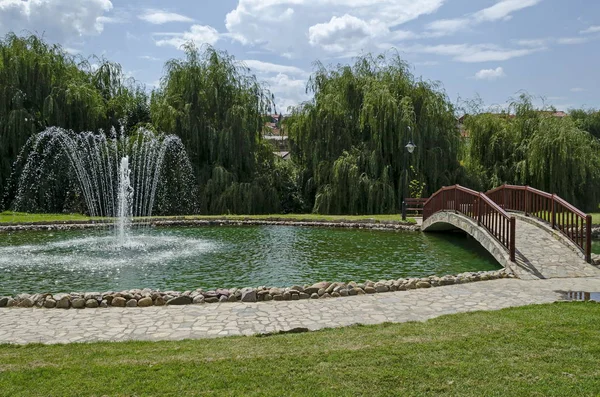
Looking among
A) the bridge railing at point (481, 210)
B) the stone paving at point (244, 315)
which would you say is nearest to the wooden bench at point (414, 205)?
the bridge railing at point (481, 210)

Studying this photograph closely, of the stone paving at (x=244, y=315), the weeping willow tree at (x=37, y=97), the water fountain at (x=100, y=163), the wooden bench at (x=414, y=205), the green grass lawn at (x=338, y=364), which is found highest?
the weeping willow tree at (x=37, y=97)

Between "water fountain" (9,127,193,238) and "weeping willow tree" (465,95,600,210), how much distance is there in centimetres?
1415

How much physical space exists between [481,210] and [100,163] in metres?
17.3

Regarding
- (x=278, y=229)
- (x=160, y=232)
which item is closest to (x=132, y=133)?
(x=160, y=232)

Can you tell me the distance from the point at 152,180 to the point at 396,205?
11391mm

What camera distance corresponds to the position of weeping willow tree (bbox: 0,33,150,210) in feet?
73.5

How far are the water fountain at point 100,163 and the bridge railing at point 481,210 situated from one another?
1196 centimetres

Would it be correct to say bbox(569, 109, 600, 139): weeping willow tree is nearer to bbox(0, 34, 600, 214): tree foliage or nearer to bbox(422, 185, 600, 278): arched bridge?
bbox(0, 34, 600, 214): tree foliage

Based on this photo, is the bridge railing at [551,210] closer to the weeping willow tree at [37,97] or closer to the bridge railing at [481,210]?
the bridge railing at [481,210]

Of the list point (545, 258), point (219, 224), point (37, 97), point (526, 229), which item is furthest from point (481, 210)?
point (37, 97)

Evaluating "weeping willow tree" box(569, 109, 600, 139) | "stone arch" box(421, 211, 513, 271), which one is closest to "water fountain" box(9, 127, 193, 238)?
"stone arch" box(421, 211, 513, 271)

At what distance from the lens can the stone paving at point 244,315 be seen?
576 cm

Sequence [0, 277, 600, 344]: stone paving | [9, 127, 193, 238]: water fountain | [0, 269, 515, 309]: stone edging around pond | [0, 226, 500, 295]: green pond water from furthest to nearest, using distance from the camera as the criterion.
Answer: [9, 127, 193, 238]: water fountain < [0, 226, 500, 295]: green pond water < [0, 269, 515, 309]: stone edging around pond < [0, 277, 600, 344]: stone paving

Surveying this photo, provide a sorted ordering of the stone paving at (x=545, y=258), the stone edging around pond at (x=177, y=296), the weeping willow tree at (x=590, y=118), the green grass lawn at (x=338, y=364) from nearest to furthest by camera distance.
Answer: the green grass lawn at (x=338, y=364) < the stone edging around pond at (x=177, y=296) < the stone paving at (x=545, y=258) < the weeping willow tree at (x=590, y=118)
